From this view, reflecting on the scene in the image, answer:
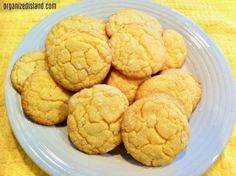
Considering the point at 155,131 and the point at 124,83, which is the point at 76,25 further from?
the point at 155,131

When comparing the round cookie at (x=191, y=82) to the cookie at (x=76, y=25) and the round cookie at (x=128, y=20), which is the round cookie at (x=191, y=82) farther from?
the cookie at (x=76, y=25)

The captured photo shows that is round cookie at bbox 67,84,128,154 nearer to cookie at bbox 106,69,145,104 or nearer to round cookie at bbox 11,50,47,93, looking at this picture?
cookie at bbox 106,69,145,104

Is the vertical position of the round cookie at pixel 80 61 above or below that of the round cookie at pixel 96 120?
above

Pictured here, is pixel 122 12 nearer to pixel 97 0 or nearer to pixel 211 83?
pixel 97 0

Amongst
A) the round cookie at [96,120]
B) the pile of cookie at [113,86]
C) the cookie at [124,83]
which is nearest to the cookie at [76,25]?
the pile of cookie at [113,86]

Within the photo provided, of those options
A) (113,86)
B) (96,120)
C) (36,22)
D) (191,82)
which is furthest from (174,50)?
(36,22)

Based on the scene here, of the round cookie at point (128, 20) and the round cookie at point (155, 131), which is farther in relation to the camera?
the round cookie at point (128, 20)

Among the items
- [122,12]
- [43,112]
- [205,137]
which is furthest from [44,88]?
[205,137]
